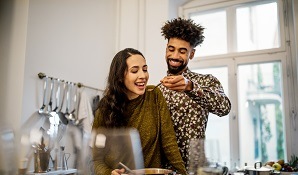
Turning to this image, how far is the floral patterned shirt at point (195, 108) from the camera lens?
1222mm

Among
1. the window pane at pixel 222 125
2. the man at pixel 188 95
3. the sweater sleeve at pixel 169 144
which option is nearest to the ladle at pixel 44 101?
the man at pixel 188 95

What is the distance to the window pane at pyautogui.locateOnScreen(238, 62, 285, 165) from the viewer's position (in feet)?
9.08

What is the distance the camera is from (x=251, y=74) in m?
2.94

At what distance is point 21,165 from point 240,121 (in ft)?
8.66

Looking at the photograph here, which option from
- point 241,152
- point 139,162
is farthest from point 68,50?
point 139,162

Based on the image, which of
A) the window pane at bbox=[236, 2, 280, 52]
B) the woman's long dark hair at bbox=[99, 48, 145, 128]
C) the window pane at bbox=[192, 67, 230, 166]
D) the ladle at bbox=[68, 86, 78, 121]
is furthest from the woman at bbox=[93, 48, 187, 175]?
the window pane at bbox=[236, 2, 280, 52]

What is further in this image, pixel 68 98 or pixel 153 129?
pixel 68 98

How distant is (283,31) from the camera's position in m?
2.81

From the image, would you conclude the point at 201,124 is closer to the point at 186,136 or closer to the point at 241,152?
the point at 186,136

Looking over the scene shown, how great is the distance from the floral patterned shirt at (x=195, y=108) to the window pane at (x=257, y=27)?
176 cm

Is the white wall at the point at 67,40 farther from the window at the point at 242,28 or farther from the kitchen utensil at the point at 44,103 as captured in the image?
the window at the point at 242,28

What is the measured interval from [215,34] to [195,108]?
79.4 inches

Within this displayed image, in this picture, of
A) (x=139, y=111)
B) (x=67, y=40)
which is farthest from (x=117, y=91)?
(x=67, y=40)

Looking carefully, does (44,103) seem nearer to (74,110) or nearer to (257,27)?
(74,110)
